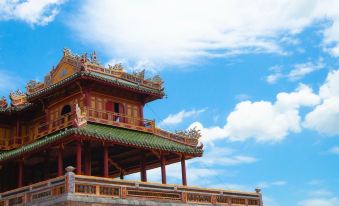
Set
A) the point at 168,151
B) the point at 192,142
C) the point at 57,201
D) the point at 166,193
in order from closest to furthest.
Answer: the point at 57,201 → the point at 166,193 → the point at 168,151 → the point at 192,142

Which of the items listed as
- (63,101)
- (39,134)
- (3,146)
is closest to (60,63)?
(63,101)

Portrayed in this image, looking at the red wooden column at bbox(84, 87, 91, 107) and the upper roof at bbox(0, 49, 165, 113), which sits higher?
the upper roof at bbox(0, 49, 165, 113)

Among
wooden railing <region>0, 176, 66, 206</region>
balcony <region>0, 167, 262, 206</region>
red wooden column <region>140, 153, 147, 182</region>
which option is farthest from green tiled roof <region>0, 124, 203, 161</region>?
balcony <region>0, 167, 262, 206</region>

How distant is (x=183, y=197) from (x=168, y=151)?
551cm

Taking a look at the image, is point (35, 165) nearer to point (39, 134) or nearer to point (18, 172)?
point (18, 172)

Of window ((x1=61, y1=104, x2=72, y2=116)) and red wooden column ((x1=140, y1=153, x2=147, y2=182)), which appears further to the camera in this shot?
window ((x1=61, y1=104, x2=72, y2=116))

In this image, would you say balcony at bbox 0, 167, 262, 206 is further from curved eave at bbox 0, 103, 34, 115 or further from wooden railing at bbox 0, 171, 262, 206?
curved eave at bbox 0, 103, 34, 115

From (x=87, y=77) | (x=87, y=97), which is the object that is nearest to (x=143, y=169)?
(x=87, y=97)

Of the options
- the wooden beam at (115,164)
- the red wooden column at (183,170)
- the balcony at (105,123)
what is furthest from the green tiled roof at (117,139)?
the wooden beam at (115,164)

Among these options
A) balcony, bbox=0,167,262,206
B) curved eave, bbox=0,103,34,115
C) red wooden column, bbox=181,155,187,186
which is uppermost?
curved eave, bbox=0,103,34,115

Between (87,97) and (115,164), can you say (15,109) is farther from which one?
(115,164)

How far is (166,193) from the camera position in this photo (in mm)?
32125

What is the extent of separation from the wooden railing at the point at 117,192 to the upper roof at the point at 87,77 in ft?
29.8

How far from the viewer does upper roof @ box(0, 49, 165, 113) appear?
37406 millimetres
